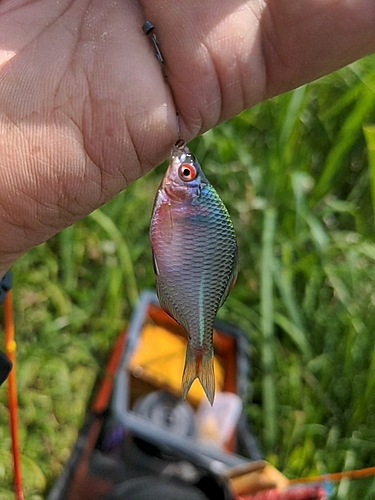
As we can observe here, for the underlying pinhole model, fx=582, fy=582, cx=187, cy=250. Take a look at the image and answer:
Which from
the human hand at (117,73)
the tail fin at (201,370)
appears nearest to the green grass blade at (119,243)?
the human hand at (117,73)

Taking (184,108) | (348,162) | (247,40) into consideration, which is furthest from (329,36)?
(348,162)

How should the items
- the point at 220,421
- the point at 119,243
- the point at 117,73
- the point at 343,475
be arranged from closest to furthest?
1. the point at 117,73
2. the point at 343,475
3. the point at 220,421
4. the point at 119,243

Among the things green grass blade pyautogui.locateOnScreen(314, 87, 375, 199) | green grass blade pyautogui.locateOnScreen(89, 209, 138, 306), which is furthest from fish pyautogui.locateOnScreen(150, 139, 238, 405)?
green grass blade pyautogui.locateOnScreen(314, 87, 375, 199)

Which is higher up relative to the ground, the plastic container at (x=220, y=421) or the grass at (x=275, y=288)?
the grass at (x=275, y=288)

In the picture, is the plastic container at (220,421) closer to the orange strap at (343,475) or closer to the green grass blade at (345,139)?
the orange strap at (343,475)

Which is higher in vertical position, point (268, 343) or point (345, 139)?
point (345, 139)

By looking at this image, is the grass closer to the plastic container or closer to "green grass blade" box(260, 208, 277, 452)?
"green grass blade" box(260, 208, 277, 452)

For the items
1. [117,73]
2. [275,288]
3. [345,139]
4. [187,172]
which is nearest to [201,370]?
[187,172]

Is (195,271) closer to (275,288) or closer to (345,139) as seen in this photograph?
(275,288)
